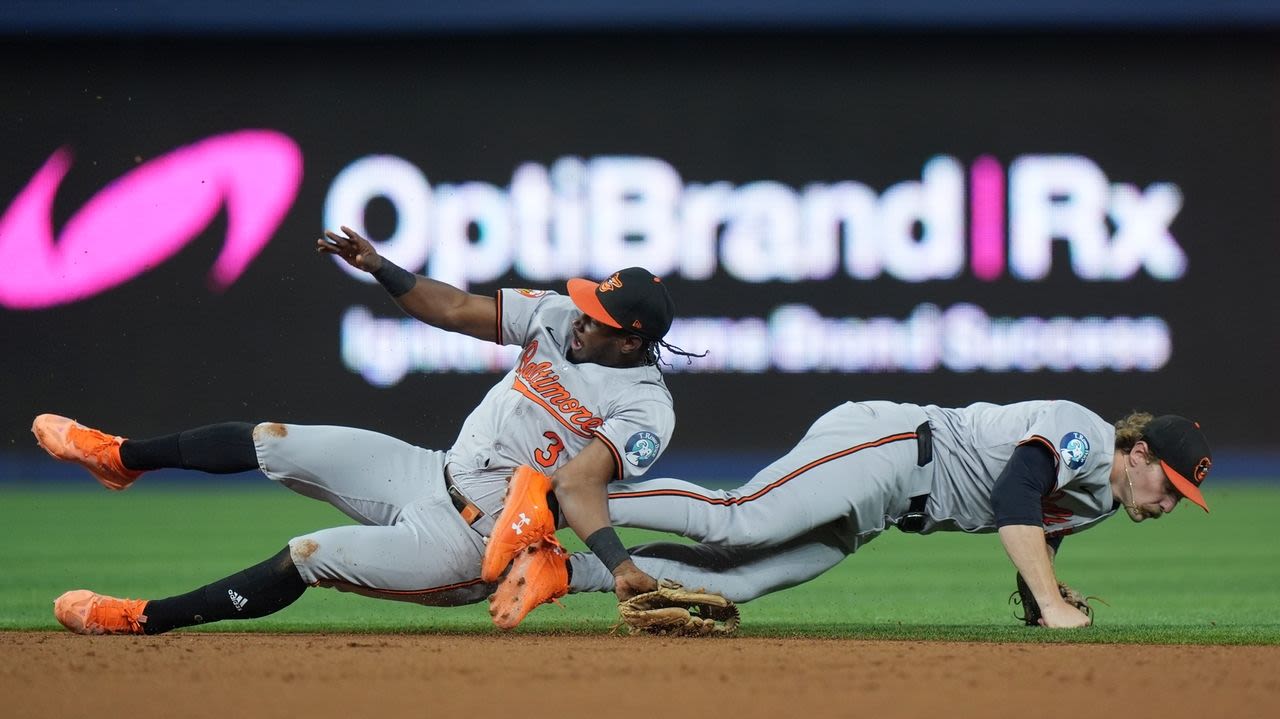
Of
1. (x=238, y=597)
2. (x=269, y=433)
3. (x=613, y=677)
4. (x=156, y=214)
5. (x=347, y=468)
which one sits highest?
(x=156, y=214)

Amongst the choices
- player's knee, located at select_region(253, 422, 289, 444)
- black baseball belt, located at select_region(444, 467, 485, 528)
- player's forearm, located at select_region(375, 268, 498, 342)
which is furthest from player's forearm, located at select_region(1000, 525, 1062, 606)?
player's knee, located at select_region(253, 422, 289, 444)

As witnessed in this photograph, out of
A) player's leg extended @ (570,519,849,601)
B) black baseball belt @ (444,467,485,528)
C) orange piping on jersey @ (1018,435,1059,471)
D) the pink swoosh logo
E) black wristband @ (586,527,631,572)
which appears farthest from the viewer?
the pink swoosh logo

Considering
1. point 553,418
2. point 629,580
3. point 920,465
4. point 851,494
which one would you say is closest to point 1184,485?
point 920,465

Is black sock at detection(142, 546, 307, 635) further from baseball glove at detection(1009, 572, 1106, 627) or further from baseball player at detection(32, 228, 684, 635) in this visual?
baseball glove at detection(1009, 572, 1106, 627)

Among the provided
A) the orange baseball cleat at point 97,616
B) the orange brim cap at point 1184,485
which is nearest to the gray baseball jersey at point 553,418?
the orange baseball cleat at point 97,616

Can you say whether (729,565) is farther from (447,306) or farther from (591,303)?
(447,306)

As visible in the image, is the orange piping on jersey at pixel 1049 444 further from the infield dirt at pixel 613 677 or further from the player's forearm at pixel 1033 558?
the infield dirt at pixel 613 677
